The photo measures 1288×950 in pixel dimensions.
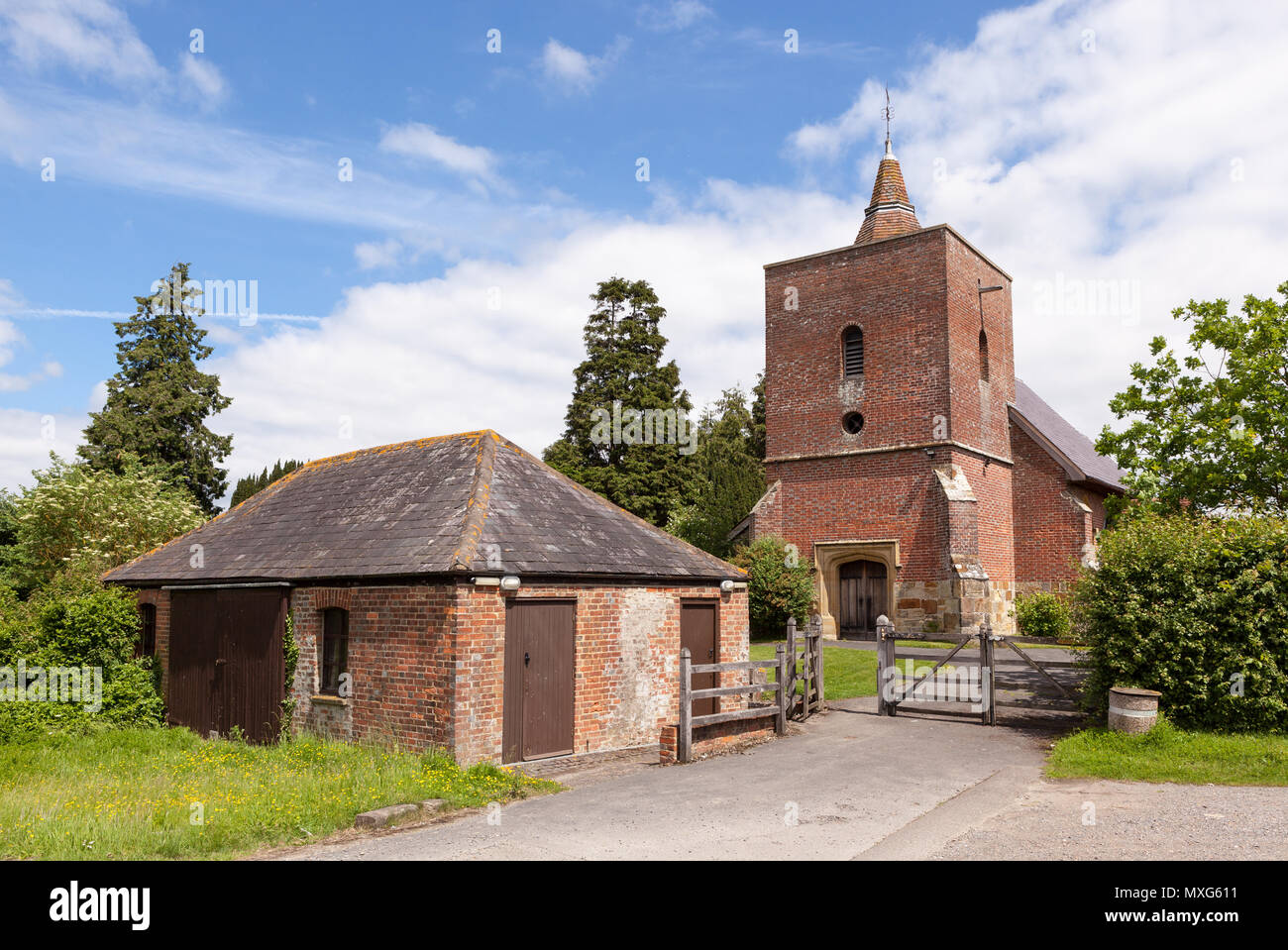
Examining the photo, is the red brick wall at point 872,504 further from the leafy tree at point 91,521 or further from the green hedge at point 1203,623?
the leafy tree at point 91,521

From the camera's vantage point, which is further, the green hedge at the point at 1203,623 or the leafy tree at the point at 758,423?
the leafy tree at the point at 758,423

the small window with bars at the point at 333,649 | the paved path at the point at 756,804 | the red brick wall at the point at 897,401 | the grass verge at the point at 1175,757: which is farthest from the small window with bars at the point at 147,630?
the red brick wall at the point at 897,401

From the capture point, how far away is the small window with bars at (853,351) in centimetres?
2539

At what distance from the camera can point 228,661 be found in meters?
14.7

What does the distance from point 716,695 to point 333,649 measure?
5791 mm

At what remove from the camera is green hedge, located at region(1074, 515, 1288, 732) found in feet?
37.0

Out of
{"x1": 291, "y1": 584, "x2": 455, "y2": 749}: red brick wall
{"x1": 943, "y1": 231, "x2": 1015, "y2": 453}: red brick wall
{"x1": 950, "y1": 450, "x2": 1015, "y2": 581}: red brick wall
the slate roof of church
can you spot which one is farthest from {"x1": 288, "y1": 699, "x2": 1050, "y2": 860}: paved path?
the slate roof of church

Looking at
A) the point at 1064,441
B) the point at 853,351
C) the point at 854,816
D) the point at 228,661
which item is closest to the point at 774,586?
the point at 853,351

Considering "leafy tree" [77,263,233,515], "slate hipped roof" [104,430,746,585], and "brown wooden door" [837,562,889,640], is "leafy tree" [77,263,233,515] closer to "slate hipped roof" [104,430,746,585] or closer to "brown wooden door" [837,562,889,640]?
"slate hipped roof" [104,430,746,585]

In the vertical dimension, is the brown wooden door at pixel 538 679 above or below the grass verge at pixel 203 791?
above

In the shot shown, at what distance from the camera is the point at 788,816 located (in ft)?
27.8

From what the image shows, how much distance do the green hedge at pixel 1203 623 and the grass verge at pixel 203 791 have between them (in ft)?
26.7

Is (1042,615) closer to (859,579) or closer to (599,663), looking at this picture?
(859,579)

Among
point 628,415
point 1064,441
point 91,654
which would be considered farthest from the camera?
point 628,415
